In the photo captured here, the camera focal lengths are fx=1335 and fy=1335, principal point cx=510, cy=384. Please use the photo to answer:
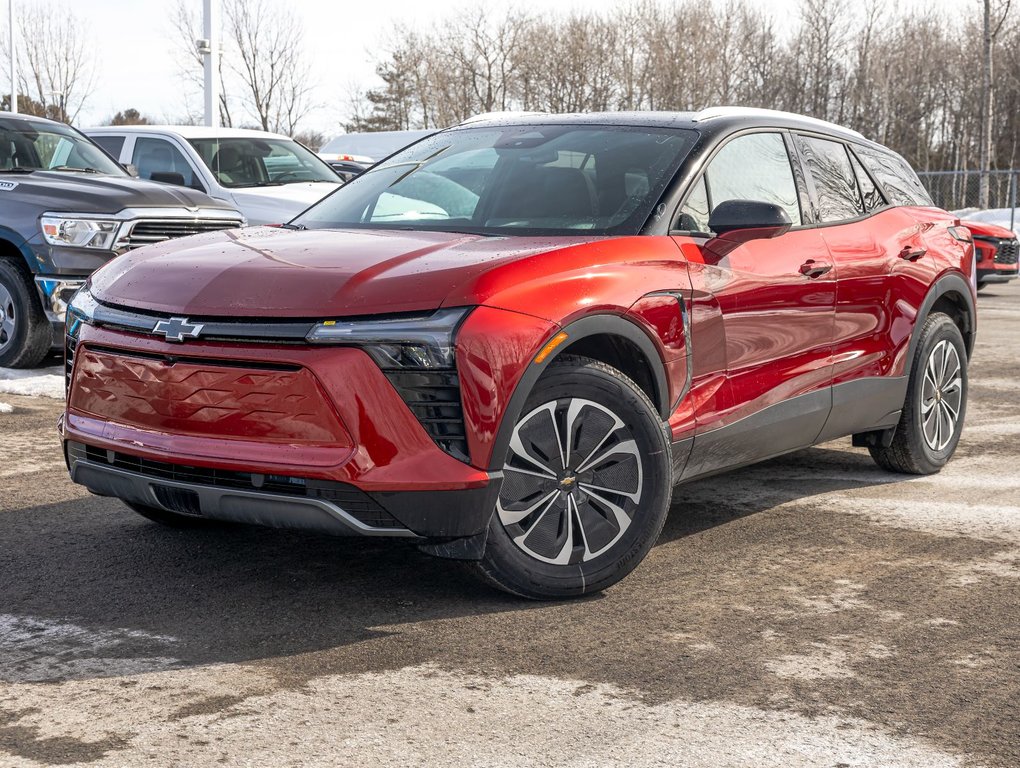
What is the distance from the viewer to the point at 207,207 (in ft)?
34.2

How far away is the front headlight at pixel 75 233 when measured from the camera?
952 centimetres

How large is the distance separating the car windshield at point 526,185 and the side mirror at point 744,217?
0.24 metres

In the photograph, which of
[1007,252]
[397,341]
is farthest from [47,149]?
[1007,252]

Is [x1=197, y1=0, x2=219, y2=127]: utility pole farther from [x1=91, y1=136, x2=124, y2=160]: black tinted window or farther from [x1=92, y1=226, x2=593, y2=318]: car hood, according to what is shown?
[x1=92, y1=226, x2=593, y2=318]: car hood

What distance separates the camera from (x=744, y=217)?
4852mm

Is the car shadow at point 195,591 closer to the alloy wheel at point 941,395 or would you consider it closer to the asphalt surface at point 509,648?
the asphalt surface at point 509,648

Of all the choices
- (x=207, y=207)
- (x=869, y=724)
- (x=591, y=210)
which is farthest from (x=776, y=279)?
(x=207, y=207)

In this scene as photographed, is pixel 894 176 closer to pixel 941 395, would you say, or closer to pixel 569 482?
pixel 941 395

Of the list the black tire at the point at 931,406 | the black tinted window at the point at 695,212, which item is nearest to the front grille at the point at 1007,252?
the black tire at the point at 931,406

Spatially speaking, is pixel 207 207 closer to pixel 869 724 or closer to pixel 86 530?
pixel 86 530

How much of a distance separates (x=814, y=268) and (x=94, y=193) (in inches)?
244

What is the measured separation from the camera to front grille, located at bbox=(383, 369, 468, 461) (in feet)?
12.8

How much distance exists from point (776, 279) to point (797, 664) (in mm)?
1851

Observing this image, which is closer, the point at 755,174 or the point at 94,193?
the point at 755,174
